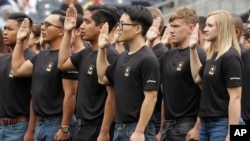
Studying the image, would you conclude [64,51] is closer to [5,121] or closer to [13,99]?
[13,99]

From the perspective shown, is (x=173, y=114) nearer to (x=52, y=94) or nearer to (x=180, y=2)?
(x=52, y=94)

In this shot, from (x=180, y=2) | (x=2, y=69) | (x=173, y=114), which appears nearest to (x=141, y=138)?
(x=173, y=114)

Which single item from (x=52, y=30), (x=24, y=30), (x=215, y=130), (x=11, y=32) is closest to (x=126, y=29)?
(x=215, y=130)

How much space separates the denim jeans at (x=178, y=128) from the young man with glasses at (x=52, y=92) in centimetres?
123

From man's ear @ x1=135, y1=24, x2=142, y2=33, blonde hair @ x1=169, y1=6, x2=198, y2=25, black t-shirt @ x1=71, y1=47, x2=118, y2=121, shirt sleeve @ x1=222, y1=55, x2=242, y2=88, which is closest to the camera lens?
shirt sleeve @ x1=222, y1=55, x2=242, y2=88

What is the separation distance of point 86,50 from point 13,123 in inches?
56.8

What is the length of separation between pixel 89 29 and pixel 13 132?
171 cm

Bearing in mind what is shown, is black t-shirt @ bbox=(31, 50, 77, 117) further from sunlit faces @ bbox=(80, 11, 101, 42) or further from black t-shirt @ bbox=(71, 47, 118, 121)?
sunlit faces @ bbox=(80, 11, 101, 42)

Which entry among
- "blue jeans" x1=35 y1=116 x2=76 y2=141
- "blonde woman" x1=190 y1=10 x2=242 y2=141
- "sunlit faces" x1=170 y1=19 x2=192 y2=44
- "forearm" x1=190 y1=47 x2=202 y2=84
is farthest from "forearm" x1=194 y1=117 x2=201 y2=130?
"blue jeans" x1=35 y1=116 x2=76 y2=141

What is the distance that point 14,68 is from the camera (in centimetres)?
1108

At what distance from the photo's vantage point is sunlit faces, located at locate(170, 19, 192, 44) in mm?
9859

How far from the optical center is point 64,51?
10.4 m

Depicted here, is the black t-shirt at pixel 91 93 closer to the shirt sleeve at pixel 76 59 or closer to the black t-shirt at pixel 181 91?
the shirt sleeve at pixel 76 59

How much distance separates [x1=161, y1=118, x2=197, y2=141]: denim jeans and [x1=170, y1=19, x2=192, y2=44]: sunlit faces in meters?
0.85
